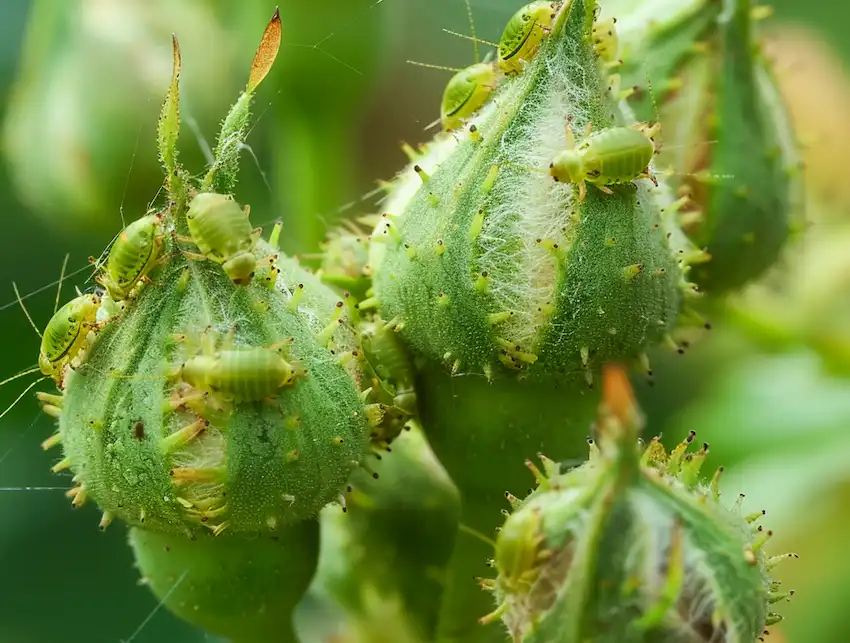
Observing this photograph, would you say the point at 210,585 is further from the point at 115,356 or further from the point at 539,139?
the point at 539,139

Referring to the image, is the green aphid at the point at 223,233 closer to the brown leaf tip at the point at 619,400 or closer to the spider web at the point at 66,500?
the brown leaf tip at the point at 619,400

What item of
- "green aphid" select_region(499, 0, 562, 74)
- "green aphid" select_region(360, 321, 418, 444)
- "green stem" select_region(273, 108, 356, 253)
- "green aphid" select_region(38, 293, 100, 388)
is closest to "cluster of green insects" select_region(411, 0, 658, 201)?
"green aphid" select_region(499, 0, 562, 74)

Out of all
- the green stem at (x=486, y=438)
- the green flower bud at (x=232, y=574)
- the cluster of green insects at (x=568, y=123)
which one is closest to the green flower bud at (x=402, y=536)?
the green stem at (x=486, y=438)

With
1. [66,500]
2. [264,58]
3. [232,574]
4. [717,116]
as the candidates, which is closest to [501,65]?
[264,58]

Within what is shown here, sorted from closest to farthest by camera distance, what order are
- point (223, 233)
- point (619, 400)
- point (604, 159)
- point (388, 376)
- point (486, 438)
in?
point (619, 400)
point (223, 233)
point (604, 159)
point (388, 376)
point (486, 438)

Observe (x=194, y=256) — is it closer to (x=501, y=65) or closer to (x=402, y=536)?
(x=501, y=65)

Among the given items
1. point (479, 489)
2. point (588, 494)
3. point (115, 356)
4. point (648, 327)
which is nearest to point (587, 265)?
point (648, 327)
